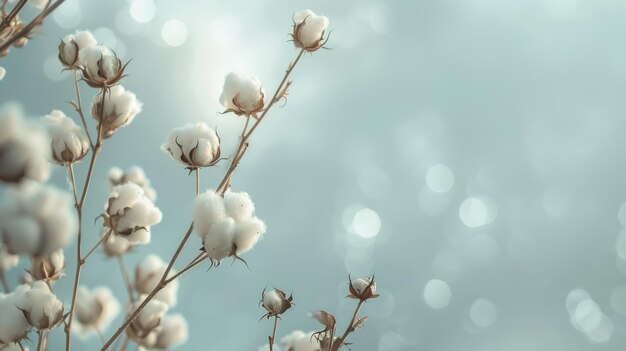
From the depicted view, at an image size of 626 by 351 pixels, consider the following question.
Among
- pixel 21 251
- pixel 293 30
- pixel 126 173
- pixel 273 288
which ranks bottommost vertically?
pixel 21 251

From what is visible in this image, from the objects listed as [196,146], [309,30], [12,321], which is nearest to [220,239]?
[196,146]

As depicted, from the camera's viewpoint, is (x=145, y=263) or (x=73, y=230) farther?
(x=145, y=263)

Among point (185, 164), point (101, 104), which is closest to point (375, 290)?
point (185, 164)

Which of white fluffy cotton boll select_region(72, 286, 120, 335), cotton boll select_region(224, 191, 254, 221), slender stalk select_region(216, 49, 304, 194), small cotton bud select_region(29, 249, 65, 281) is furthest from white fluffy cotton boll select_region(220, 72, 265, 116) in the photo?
white fluffy cotton boll select_region(72, 286, 120, 335)

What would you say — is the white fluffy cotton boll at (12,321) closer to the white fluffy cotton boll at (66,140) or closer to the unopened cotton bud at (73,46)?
the white fluffy cotton boll at (66,140)

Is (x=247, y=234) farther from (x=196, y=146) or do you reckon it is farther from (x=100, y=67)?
(x=100, y=67)

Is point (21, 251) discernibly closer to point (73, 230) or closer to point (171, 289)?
point (73, 230)

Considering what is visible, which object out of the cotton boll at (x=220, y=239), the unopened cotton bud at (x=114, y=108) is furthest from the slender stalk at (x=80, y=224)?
the cotton boll at (x=220, y=239)
